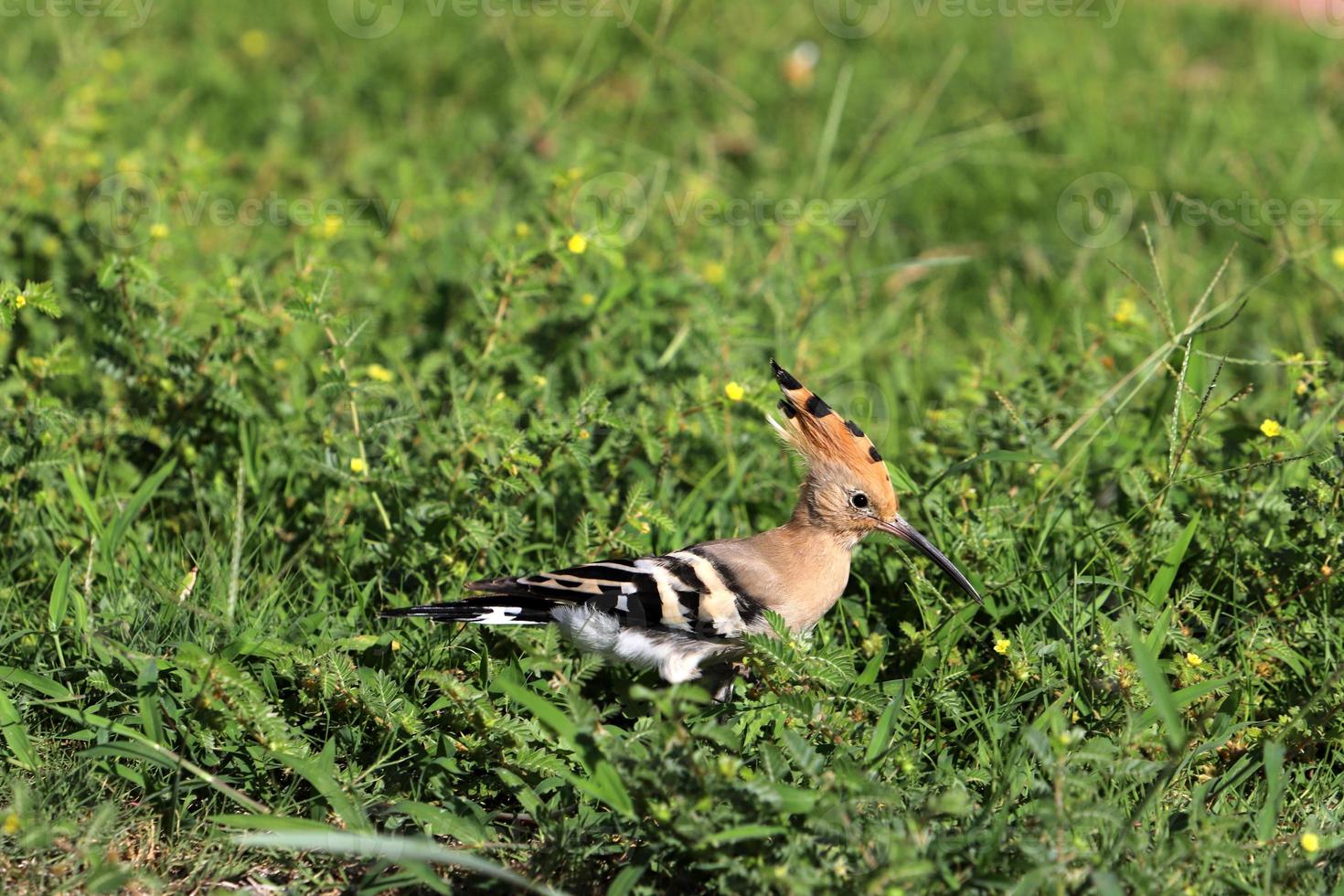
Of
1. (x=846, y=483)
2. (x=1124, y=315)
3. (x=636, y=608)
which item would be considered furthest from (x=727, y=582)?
(x=1124, y=315)

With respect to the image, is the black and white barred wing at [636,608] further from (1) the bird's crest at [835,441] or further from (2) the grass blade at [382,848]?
(2) the grass blade at [382,848]

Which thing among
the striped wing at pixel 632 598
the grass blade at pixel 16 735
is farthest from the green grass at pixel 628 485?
the striped wing at pixel 632 598

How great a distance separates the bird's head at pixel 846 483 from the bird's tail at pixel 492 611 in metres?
0.68

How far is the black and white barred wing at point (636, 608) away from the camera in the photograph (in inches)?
114

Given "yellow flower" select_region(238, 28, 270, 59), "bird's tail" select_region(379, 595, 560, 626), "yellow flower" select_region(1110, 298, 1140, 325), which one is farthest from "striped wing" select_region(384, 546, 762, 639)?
"yellow flower" select_region(238, 28, 270, 59)

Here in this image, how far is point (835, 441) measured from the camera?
312cm

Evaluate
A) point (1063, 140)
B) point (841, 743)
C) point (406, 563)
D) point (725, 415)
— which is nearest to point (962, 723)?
point (841, 743)

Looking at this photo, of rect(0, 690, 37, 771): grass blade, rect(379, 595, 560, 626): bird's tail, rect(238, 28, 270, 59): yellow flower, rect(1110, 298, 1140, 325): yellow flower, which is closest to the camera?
rect(0, 690, 37, 771): grass blade

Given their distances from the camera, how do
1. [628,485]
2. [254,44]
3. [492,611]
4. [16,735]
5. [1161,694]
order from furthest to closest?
[254,44]
[628,485]
[492,611]
[16,735]
[1161,694]

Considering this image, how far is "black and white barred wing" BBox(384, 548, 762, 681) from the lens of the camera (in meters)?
2.90

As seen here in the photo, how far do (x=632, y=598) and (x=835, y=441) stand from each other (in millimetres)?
619

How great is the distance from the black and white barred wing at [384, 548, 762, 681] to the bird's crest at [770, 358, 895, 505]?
0.40 meters

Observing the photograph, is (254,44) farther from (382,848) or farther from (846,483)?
(382,848)

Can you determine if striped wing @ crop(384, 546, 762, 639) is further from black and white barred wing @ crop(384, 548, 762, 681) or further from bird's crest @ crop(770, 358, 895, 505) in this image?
bird's crest @ crop(770, 358, 895, 505)
